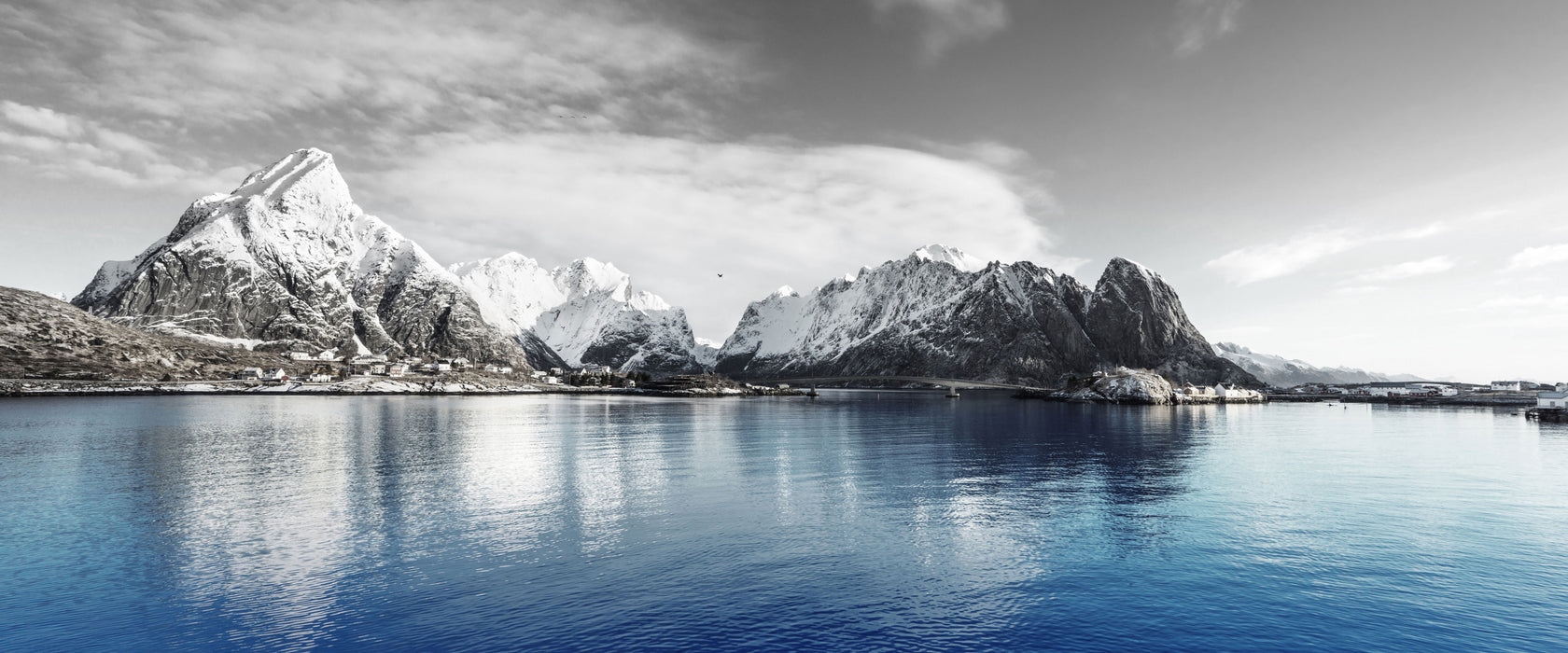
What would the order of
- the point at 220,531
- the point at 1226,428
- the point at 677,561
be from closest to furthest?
the point at 677,561 → the point at 220,531 → the point at 1226,428

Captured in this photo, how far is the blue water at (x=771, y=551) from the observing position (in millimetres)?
22609

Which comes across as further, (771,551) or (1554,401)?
(1554,401)

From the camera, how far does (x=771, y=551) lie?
32.0 meters

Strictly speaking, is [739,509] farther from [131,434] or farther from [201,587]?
[131,434]

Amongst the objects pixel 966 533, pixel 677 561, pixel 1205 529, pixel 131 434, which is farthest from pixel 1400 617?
pixel 131 434

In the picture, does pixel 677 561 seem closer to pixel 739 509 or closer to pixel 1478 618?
pixel 739 509

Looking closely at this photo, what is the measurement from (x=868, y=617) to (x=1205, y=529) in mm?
24007

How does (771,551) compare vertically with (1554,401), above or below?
above

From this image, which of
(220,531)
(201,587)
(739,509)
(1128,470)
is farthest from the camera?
(1128,470)

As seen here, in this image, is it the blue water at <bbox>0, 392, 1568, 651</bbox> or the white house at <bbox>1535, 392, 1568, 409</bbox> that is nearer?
the blue water at <bbox>0, 392, 1568, 651</bbox>

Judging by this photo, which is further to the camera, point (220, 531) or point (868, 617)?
point (220, 531)

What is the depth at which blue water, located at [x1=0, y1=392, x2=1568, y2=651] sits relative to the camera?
2261cm

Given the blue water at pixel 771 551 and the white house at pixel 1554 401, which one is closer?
the blue water at pixel 771 551

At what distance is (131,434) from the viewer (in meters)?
82.2
